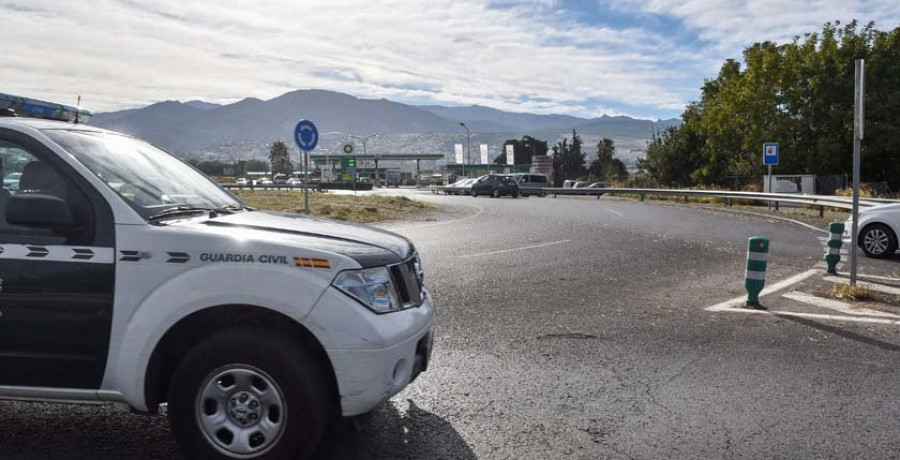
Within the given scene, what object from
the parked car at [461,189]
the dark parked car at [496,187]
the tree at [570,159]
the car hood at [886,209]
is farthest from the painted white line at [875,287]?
the tree at [570,159]

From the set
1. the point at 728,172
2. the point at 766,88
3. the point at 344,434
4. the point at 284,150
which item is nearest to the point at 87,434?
the point at 344,434

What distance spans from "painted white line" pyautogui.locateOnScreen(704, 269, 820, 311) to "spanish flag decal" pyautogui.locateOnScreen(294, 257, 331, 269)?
220 inches

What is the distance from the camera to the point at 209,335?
3344 mm

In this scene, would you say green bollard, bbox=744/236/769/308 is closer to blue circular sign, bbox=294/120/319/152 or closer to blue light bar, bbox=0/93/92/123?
blue light bar, bbox=0/93/92/123

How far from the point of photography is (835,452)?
366 centimetres

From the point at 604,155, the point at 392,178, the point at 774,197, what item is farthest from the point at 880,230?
the point at 604,155

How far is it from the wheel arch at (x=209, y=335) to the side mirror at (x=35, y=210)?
2.46ft

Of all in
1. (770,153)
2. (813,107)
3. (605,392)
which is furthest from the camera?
(813,107)

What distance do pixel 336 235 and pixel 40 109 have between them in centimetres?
210

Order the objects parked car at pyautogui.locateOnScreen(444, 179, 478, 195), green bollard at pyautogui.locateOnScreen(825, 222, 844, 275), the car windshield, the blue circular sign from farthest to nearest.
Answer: parked car at pyautogui.locateOnScreen(444, 179, 478, 195) → the blue circular sign → green bollard at pyautogui.locateOnScreen(825, 222, 844, 275) → the car windshield

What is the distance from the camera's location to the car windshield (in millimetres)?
3562

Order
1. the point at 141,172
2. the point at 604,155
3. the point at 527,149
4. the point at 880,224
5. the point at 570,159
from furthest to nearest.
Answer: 1. the point at 527,149
2. the point at 570,159
3. the point at 604,155
4. the point at 880,224
5. the point at 141,172

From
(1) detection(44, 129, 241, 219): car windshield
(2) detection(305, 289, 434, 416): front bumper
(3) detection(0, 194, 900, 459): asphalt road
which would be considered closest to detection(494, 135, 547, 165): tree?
(3) detection(0, 194, 900, 459): asphalt road

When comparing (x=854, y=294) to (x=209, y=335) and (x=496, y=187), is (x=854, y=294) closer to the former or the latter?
(x=209, y=335)
